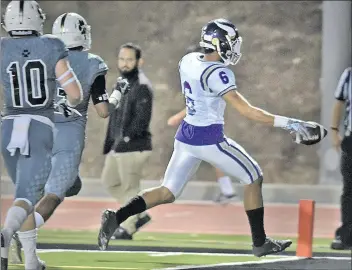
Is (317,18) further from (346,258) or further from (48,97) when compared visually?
(48,97)

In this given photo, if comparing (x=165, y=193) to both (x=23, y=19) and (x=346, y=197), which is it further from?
(x=346, y=197)

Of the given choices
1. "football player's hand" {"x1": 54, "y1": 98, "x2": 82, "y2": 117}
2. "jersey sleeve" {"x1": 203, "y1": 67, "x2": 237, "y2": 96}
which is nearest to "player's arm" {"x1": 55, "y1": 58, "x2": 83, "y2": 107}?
"football player's hand" {"x1": 54, "y1": 98, "x2": 82, "y2": 117}

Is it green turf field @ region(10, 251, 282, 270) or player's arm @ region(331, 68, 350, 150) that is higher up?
player's arm @ region(331, 68, 350, 150)

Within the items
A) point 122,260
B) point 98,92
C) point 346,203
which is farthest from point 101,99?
point 346,203

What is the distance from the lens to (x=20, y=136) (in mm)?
5953

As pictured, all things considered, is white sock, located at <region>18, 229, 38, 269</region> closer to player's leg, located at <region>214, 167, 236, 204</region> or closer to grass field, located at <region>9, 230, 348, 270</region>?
grass field, located at <region>9, 230, 348, 270</region>

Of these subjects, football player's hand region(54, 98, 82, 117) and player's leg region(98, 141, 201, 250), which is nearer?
football player's hand region(54, 98, 82, 117)

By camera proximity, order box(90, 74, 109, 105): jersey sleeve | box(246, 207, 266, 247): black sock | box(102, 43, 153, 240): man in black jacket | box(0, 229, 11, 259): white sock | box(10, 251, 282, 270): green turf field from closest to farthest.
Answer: box(0, 229, 11, 259): white sock → box(90, 74, 109, 105): jersey sleeve → box(246, 207, 266, 247): black sock → box(10, 251, 282, 270): green turf field → box(102, 43, 153, 240): man in black jacket

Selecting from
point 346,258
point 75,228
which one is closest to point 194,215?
point 75,228

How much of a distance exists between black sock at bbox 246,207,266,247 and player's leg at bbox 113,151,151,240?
185cm

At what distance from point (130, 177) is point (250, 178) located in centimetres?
212

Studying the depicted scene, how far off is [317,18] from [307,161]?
1.40m

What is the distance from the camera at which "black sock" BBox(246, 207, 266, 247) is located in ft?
23.0

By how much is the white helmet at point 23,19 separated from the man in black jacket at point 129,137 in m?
2.40
